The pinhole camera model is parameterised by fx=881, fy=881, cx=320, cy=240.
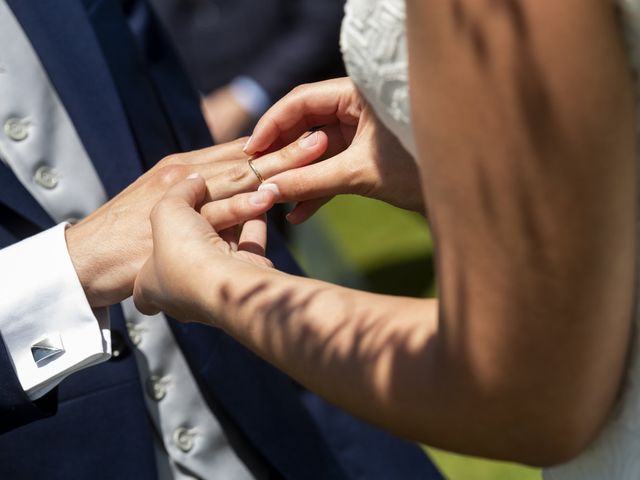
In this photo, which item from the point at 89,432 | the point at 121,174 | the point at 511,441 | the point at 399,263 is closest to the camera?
the point at 511,441

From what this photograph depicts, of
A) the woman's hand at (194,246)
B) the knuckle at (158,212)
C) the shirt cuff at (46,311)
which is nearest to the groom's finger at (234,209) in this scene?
the woman's hand at (194,246)

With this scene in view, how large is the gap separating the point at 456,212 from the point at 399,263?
11.1ft

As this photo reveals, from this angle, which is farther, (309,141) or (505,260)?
(309,141)

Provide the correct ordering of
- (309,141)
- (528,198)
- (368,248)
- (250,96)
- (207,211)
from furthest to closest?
(368,248) < (250,96) < (309,141) < (207,211) < (528,198)

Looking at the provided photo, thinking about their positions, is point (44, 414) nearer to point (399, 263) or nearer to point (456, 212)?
point (456, 212)

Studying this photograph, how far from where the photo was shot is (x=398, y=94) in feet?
2.92

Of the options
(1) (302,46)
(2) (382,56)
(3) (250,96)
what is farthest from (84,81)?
(1) (302,46)

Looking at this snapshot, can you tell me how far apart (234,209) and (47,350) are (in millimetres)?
430

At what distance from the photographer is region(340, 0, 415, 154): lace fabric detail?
2.80 feet

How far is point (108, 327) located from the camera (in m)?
1.51

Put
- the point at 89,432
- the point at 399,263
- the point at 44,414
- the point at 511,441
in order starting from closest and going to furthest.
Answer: the point at 511,441, the point at 44,414, the point at 89,432, the point at 399,263

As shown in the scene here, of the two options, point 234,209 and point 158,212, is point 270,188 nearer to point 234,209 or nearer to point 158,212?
point 234,209

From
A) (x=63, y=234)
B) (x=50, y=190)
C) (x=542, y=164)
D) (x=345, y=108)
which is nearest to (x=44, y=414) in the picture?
(x=63, y=234)

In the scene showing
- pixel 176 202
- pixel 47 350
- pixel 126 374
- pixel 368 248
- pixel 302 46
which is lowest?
pixel 368 248
